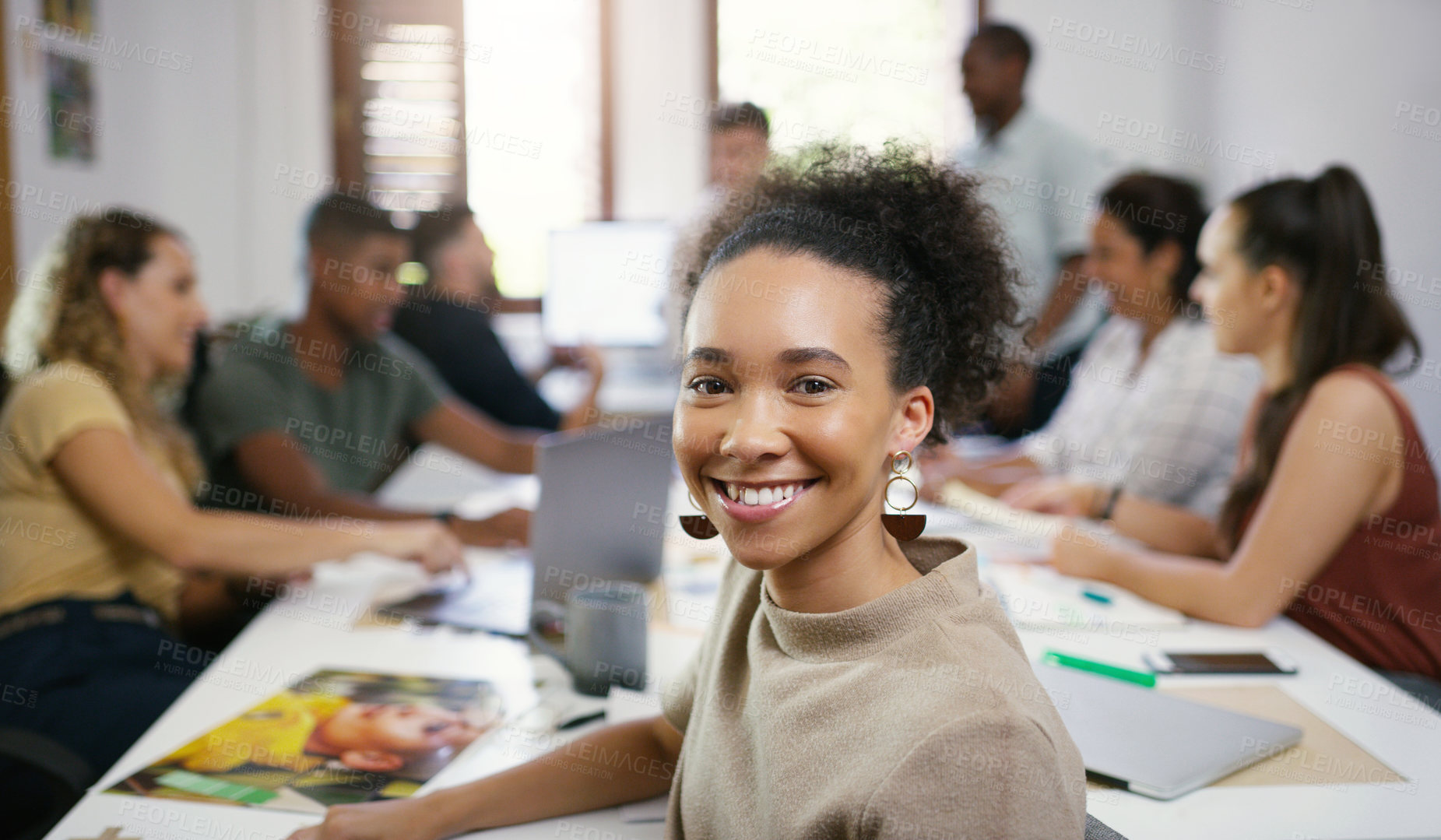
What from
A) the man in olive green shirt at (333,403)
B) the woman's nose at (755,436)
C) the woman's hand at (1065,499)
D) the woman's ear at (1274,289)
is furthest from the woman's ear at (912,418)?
the woman's hand at (1065,499)

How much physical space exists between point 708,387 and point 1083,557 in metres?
1.00

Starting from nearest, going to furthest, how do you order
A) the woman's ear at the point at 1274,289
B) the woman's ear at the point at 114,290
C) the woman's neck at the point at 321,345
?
the woman's ear at the point at 1274,289, the woman's ear at the point at 114,290, the woman's neck at the point at 321,345

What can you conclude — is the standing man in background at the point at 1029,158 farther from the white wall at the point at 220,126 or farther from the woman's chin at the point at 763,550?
the woman's chin at the point at 763,550

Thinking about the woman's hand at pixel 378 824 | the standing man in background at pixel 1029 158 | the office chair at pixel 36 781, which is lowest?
the office chair at pixel 36 781

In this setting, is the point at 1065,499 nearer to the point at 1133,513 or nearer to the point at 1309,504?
the point at 1133,513

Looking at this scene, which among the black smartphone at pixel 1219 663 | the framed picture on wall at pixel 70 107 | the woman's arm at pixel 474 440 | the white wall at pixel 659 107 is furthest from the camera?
the white wall at pixel 659 107

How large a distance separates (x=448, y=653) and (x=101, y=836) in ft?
1.61

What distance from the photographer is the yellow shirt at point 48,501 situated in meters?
1.53

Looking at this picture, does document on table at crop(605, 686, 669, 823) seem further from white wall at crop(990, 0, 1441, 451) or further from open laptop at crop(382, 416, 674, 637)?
white wall at crop(990, 0, 1441, 451)

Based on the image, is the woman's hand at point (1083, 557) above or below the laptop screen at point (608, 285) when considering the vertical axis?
below

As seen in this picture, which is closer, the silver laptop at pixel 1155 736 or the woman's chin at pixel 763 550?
the woman's chin at pixel 763 550

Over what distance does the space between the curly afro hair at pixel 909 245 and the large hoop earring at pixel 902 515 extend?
0.06 m

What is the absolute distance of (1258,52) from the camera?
3.22 m

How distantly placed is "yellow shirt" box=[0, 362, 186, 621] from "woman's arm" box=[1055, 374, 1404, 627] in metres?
1.61
